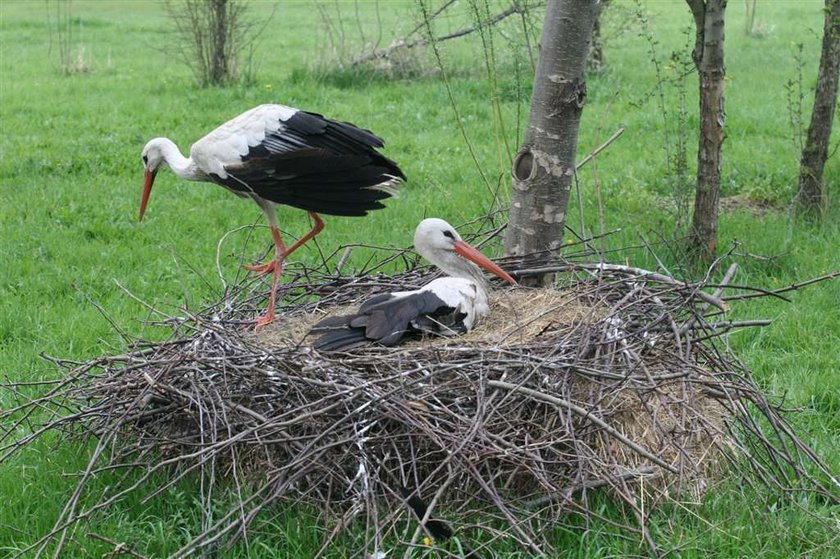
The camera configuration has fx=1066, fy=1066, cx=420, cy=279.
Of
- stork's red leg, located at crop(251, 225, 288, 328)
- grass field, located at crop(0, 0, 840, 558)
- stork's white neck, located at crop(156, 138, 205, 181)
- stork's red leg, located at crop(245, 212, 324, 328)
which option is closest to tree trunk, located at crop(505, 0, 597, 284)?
grass field, located at crop(0, 0, 840, 558)

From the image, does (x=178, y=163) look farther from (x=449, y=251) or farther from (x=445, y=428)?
(x=445, y=428)

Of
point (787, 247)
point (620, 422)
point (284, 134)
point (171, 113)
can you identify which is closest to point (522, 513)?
point (620, 422)

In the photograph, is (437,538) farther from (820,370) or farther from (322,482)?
(820,370)

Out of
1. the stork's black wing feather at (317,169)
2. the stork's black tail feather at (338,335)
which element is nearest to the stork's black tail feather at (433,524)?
the stork's black tail feather at (338,335)

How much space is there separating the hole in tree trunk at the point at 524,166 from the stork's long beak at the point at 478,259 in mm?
478

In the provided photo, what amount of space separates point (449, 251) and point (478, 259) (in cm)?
16

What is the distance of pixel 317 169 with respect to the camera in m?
4.75

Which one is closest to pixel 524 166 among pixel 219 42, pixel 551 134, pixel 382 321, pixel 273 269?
pixel 551 134

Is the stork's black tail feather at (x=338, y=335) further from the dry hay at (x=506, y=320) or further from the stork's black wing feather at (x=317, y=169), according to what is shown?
the stork's black wing feather at (x=317, y=169)

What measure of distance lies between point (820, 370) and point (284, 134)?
2.94 metres

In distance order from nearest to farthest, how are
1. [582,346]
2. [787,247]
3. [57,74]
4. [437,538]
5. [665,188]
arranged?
[437,538] < [582,346] < [787,247] < [665,188] < [57,74]

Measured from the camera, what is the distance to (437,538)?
3697 mm

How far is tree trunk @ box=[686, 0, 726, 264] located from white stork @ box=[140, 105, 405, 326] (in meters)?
2.46

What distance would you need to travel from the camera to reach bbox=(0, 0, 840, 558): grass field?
13.1ft
